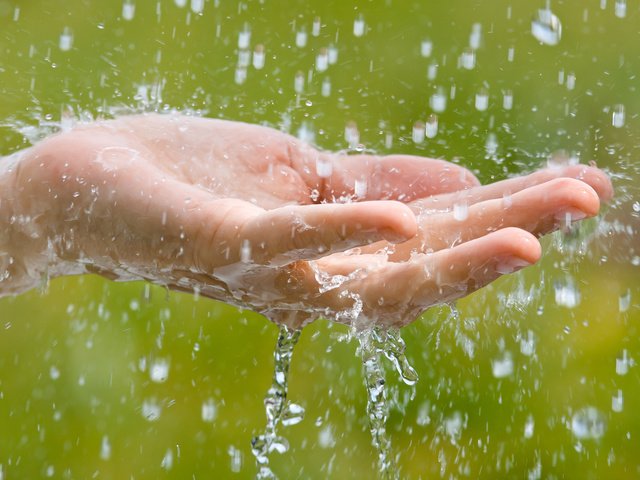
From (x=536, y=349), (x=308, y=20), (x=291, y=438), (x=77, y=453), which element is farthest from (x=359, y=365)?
(x=308, y=20)

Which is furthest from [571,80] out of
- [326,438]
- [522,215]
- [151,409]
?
[522,215]


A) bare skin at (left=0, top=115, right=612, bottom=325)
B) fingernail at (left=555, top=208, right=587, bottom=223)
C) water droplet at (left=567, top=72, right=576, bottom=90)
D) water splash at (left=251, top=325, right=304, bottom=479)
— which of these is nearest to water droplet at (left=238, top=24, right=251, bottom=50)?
water droplet at (left=567, top=72, right=576, bottom=90)

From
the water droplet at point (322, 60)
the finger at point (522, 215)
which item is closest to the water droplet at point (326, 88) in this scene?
the water droplet at point (322, 60)

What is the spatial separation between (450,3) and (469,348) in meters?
1.10

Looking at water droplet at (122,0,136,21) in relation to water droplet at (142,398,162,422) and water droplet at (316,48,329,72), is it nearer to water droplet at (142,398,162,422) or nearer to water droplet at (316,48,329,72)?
water droplet at (316,48,329,72)

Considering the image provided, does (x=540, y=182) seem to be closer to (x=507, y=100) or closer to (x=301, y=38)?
(x=507, y=100)

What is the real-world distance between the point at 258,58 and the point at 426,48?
0.53m

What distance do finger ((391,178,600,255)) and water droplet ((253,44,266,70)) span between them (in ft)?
6.12

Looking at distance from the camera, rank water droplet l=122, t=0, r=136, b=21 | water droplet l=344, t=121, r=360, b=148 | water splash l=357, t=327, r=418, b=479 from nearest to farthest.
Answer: water splash l=357, t=327, r=418, b=479
water droplet l=344, t=121, r=360, b=148
water droplet l=122, t=0, r=136, b=21

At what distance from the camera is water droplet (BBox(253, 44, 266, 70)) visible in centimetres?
273

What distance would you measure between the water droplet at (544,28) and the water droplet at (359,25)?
540 mm

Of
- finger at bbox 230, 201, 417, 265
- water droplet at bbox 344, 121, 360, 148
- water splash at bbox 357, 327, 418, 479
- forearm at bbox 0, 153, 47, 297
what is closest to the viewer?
finger at bbox 230, 201, 417, 265

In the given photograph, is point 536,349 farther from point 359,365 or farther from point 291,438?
point 291,438

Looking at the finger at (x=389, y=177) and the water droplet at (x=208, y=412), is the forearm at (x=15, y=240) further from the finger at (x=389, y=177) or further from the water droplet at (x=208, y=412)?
the water droplet at (x=208, y=412)
